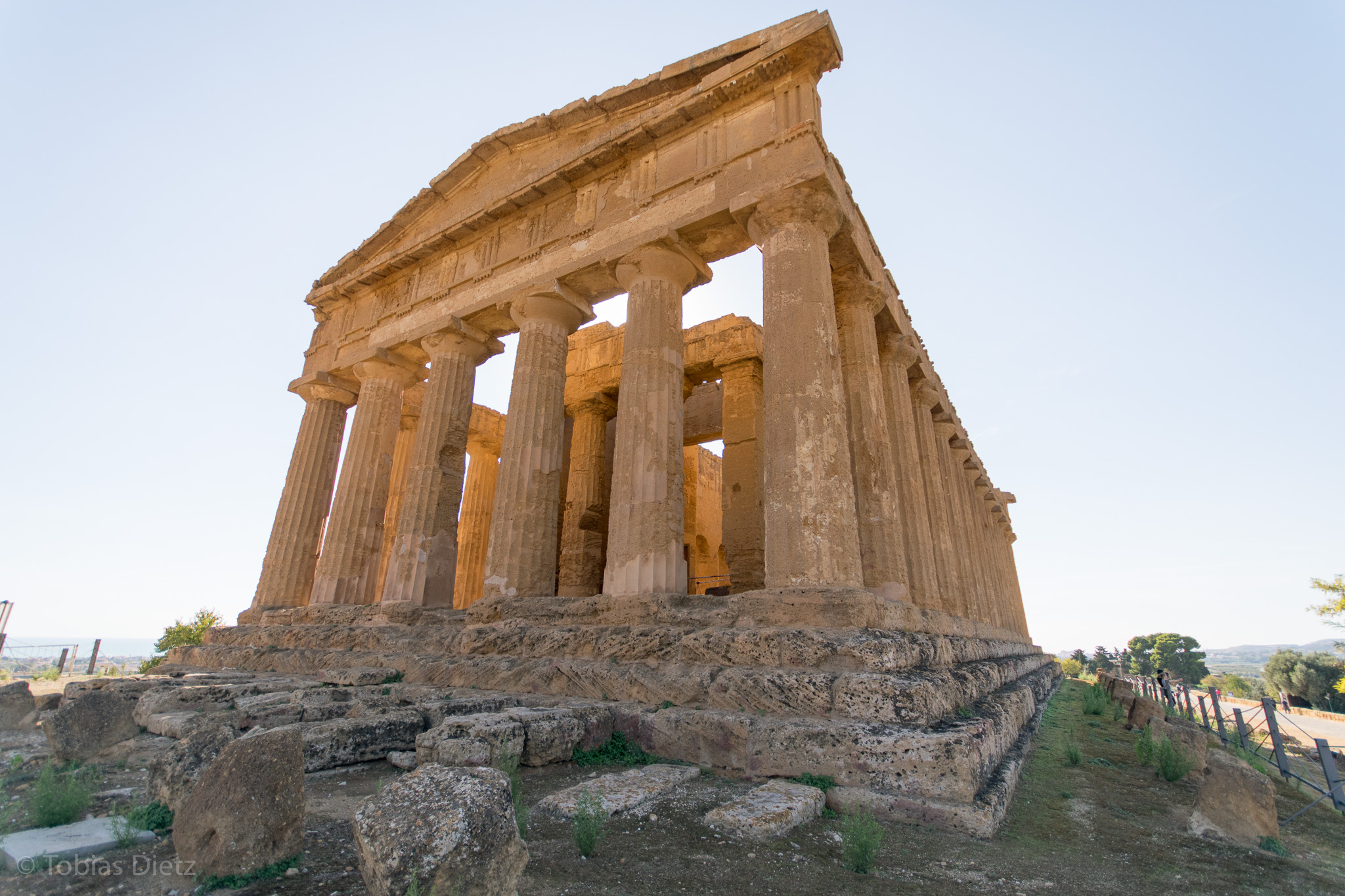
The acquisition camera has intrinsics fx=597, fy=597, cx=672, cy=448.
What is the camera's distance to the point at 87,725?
15.2 feet

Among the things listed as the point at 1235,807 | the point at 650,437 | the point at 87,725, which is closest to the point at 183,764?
the point at 87,725

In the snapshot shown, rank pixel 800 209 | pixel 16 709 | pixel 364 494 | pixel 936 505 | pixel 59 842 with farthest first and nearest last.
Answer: pixel 364 494
pixel 936 505
pixel 800 209
pixel 16 709
pixel 59 842

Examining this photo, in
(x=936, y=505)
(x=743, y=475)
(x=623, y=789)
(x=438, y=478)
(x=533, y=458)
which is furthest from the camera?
(x=743, y=475)

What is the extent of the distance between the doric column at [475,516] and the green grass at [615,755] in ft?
41.3

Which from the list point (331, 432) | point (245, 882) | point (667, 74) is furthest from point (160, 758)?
point (331, 432)

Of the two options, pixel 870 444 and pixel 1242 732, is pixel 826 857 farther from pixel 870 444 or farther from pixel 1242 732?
pixel 1242 732

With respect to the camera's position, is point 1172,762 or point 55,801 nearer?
point 55,801

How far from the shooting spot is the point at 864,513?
26.8 feet

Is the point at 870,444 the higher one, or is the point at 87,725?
the point at 870,444

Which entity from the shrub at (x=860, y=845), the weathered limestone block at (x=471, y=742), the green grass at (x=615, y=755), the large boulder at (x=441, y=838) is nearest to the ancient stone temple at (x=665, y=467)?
the green grass at (x=615, y=755)

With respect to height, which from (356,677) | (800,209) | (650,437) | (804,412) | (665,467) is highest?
(800,209)

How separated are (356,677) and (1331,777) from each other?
31.8 ft

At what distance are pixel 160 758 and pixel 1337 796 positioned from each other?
812 centimetres

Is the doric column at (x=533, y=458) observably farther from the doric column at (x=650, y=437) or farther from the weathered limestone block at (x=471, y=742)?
the weathered limestone block at (x=471, y=742)
